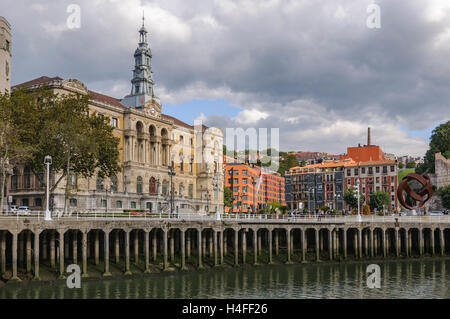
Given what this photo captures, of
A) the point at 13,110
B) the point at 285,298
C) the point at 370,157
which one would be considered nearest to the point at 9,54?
the point at 13,110

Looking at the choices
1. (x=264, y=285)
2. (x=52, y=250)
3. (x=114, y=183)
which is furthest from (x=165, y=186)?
(x=264, y=285)

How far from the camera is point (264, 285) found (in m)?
53.0

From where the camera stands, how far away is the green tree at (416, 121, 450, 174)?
160 meters

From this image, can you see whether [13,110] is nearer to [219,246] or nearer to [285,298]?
[219,246]

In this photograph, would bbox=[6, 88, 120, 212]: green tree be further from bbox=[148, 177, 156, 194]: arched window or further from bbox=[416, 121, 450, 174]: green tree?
bbox=[416, 121, 450, 174]: green tree

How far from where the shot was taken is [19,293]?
4328cm

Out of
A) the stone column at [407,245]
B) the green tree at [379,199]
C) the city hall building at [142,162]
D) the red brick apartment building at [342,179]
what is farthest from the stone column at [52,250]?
the green tree at [379,199]

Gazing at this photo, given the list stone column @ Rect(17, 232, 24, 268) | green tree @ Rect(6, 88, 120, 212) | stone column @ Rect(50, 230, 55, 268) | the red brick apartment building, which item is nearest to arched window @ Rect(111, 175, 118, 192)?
green tree @ Rect(6, 88, 120, 212)

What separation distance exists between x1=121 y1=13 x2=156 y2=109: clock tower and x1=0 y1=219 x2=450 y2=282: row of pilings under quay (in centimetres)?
5122

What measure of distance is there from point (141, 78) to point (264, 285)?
76218 mm

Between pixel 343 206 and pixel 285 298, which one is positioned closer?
pixel 285 298

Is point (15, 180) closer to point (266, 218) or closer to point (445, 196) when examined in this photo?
point (266, 218)

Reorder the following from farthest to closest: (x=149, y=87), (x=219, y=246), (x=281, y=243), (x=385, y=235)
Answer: (x=149, y=87) → (x=281, y=243) → (x=385, y=235) → (x=219, y=246)
